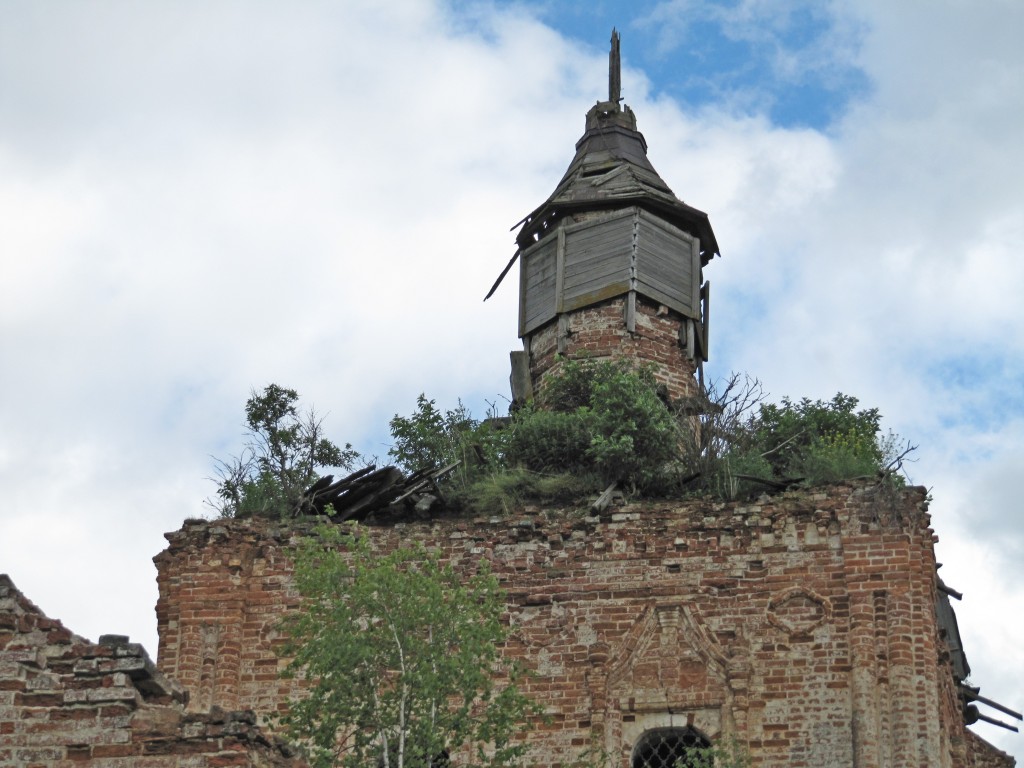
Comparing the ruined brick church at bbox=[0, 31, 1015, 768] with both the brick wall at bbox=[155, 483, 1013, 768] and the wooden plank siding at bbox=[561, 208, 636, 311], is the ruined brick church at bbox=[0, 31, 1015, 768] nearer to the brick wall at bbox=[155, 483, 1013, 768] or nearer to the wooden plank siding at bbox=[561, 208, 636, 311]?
the brick wall at bbox=[155, 483, 1013, 768]

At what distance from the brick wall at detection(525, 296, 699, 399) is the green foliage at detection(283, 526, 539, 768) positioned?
7507mm

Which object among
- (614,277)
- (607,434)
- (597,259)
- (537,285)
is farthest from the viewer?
(537,285)

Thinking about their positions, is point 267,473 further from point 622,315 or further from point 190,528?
point 622,315

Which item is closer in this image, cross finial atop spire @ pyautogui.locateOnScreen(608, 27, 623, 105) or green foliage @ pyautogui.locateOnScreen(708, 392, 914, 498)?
green foliage @ pyautogui.locateOnScreen(708, 392, 914, 498)

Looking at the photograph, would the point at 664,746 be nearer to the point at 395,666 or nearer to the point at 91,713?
the point at 395,666

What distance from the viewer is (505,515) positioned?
61.3 feet

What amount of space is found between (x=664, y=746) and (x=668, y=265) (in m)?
7.40

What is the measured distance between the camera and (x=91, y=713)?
10.7m

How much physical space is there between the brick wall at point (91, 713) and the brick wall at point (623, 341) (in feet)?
37.8

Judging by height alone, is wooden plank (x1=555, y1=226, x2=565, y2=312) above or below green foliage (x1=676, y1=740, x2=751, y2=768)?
above

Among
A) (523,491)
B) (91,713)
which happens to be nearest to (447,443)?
(523,491)

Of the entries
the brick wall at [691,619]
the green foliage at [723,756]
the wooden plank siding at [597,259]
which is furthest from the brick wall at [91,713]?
the wooden plank siding at [597,259]

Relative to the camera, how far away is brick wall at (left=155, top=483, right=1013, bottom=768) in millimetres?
17047

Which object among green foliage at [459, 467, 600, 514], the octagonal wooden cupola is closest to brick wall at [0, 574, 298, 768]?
green foliage at [459, 467, 600, 514]
